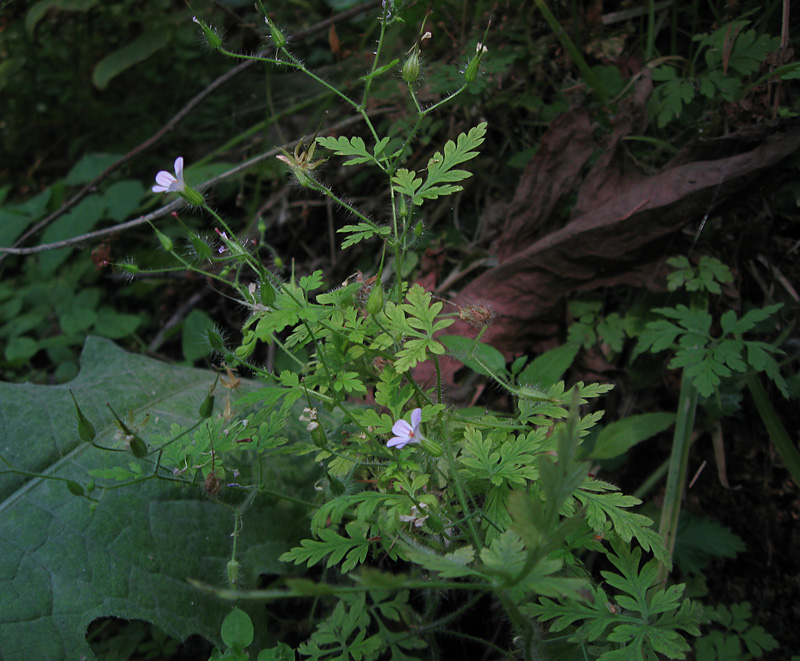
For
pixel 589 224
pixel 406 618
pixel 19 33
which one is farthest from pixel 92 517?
pixel 19 33

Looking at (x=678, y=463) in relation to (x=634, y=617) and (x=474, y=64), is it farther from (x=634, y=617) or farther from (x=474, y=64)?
(x=474, y=64)

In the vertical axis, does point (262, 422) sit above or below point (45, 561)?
above

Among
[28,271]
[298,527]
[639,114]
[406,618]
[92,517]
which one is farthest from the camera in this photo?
[28,271]

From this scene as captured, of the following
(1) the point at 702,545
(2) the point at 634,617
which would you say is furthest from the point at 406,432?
(1) the point at 702,545

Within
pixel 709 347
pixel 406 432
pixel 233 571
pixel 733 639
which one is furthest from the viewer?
pixel 709 347

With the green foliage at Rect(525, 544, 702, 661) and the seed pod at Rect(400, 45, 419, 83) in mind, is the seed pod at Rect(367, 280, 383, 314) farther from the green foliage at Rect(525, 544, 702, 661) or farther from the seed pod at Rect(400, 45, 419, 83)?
the green foliage at Rect(525, 544, 702, 661)

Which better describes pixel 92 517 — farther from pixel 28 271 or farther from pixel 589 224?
pixel 28 271

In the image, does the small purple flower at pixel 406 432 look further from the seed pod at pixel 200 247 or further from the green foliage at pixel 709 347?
the green foliage at pixel 709 347
